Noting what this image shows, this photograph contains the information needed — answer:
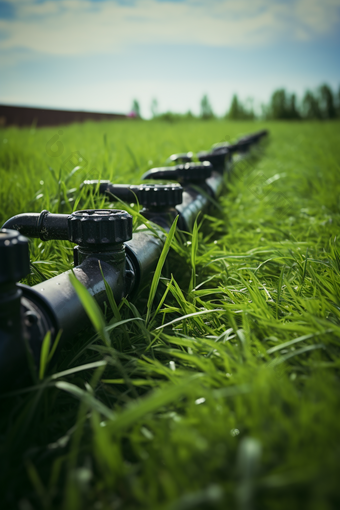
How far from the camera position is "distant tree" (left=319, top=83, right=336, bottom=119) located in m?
46.2

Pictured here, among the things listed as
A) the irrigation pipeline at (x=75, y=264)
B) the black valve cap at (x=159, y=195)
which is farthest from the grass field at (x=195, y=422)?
the black valve cap at (x=159, y=195)

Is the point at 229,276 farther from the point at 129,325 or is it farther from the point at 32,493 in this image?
the point at 32,493

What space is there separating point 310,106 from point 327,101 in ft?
11.4

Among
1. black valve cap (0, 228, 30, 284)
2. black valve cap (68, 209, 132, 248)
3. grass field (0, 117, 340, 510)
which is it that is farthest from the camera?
black valve cap (68, 209, 132, 248)

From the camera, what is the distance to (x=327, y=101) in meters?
48.3

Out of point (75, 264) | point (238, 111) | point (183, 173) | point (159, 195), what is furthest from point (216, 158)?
point (238, 111)

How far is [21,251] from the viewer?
0.69 m

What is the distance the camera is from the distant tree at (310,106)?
4547cm

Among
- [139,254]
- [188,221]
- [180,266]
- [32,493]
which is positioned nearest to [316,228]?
[188,221]

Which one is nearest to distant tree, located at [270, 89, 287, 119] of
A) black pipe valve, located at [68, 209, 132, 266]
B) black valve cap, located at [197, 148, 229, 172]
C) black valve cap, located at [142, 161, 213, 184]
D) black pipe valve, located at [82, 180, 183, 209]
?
black valve cap, located at [197, 148, 229, 172]

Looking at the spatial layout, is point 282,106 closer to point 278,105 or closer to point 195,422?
point 278,105

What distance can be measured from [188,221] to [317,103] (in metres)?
53.1

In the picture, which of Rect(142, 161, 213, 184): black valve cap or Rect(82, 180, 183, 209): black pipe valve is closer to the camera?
Rect(82, 180, 183, 209): black pipe valve

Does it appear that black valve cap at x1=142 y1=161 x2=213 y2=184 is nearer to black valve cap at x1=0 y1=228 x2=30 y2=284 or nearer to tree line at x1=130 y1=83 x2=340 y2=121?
black valve cap at x1=0 y1=228 x2=30 y2=284
